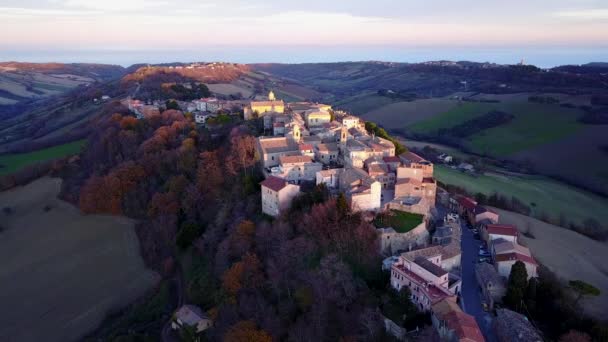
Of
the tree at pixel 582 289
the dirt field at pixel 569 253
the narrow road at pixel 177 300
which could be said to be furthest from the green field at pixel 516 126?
the narrow road at pixel 177 300

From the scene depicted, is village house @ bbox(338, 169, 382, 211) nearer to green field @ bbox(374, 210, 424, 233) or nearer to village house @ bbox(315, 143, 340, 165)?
green field @ bbox(374, 210, 424, 233)

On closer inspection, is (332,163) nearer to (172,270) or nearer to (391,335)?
(172,270)

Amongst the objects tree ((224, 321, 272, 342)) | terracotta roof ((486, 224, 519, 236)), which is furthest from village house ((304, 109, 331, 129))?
tree ((224, 321, 272, 342))

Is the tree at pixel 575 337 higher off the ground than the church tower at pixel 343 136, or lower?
lower

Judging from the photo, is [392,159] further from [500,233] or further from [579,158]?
[579,158]

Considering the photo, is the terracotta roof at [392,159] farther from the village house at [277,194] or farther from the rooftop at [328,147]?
the village house at [277,194]

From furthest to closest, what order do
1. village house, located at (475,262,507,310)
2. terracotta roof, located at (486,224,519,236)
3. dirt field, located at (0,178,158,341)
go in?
dirt field, located at (0,178,158,341) → terracotta roof, located at (486,224,519,236) → village house, located at (475,262,507,310)

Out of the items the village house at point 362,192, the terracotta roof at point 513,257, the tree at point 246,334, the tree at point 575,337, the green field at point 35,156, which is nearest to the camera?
the tree at point 575,337
